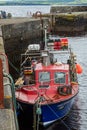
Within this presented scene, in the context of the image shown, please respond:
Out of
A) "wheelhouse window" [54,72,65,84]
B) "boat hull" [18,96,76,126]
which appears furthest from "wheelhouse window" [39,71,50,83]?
"boat hull" [18,96,76,126]

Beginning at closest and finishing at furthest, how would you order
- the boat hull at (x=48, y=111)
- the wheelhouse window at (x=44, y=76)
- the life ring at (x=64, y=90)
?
the boat hull at (x=48, y=111), the life ring at (x=64, y=90), the wheelhouse window at (x=44, y=76)

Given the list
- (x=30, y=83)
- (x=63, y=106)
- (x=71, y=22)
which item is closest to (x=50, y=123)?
(x=63, y=106)

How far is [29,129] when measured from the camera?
1457cm

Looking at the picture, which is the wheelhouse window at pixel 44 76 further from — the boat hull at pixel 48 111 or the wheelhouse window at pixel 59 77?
the boat hull at pixel 48 111

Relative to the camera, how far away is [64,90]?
1446cm

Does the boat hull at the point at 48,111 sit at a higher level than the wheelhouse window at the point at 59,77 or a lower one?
lower

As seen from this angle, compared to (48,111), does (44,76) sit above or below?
above

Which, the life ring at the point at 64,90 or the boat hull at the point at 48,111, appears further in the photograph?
the life ring at the point at 64,90

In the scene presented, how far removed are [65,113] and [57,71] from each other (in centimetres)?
173

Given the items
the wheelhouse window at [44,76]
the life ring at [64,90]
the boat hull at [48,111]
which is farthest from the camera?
the wheelhouse window at [44,76]

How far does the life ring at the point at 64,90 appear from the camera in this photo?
47.1 ft

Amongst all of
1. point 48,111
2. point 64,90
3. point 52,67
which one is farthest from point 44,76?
point 48,111

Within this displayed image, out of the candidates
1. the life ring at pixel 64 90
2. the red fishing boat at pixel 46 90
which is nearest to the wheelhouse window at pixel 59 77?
the red fishing boat at pixel 46 90

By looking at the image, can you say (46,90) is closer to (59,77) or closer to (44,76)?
(44,76)
